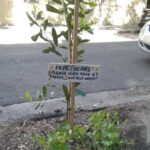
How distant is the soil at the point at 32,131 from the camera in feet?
11.6

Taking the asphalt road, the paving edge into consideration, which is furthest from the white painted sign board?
the asphalt road

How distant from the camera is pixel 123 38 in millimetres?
12492

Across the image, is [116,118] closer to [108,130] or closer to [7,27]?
[108,130]

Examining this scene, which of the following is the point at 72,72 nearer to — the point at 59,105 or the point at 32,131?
the point at 32,131

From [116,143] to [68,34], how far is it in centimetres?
111

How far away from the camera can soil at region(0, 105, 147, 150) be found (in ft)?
11.6

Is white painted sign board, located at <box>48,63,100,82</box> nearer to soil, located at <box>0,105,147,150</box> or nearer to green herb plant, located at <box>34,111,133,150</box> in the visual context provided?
green herb plant, located at <box>34,111,133,150</box>

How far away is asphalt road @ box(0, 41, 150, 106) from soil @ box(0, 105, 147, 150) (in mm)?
1122

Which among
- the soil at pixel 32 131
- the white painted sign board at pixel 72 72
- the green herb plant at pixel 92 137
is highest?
the white painted sign board at pixel 72 72

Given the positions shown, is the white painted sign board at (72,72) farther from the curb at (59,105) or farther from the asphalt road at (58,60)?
the asphalt road at (58,60)

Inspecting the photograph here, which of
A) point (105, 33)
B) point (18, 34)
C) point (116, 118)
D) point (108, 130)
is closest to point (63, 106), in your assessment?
point (116, 118)

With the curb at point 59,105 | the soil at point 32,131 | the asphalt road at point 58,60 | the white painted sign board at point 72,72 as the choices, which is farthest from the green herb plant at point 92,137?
the asphalt road at point 58,60

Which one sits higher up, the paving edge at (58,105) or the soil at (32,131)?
the soil at (32,131)

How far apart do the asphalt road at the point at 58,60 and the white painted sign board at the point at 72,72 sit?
208cm
